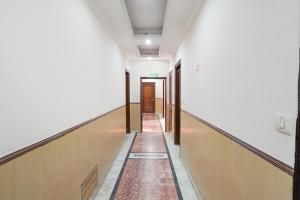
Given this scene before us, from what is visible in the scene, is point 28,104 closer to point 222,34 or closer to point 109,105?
point 222,34

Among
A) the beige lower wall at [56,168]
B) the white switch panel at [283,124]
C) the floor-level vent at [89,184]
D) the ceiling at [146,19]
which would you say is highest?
the ceiling at [146,19]

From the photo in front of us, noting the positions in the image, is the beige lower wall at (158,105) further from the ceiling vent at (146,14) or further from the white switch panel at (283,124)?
the white switch panel at (283,124)

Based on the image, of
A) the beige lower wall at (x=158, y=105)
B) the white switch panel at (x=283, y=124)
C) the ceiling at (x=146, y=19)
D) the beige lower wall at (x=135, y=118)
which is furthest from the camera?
the beige lower wall at (x=158, y=105)

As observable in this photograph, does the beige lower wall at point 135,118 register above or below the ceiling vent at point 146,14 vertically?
below

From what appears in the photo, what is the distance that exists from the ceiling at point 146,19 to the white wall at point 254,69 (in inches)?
26.6

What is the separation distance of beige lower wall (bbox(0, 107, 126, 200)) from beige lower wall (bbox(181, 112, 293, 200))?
1326 mm

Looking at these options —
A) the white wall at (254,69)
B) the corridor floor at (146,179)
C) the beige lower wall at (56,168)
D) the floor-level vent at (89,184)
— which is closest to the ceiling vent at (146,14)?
the white wall at (254,69)

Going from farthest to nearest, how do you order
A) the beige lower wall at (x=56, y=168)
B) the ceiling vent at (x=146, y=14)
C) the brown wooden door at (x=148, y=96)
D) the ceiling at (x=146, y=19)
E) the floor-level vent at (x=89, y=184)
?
the brown wooden door at (x=148, y=96) → the ceiling vent at (x=146, y=14) → the ceiling at (x=146, y=19) → the floor-level vent at (x=89, y=184) → the beige lower wall at (x=56, y=168)

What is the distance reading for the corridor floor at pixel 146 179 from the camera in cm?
280

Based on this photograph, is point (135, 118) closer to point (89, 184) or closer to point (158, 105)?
point (89, 184)

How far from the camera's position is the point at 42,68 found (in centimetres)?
152

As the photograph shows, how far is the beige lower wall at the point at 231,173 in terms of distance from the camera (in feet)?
3.50

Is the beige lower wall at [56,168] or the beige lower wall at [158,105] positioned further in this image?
the beige lower wall at [158,105]

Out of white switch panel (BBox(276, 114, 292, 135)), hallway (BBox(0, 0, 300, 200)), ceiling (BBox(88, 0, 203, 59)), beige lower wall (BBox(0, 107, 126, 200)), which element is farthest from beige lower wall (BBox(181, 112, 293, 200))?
ceiling (BBox(88, 0, 203, 59))
